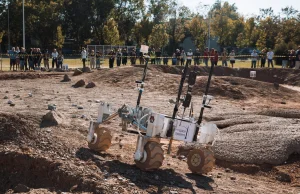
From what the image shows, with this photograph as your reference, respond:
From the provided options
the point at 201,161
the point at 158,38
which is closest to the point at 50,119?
the point at 201,161

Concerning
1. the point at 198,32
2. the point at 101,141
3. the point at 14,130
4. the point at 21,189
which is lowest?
the point at 21,189

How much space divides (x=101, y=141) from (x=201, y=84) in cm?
1423

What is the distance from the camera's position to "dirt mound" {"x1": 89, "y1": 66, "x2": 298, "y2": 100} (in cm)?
2266

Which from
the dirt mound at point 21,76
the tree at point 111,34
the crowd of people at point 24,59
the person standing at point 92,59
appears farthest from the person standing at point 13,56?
the tree at point 111,34

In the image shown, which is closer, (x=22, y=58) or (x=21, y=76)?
(x=21, y=76)

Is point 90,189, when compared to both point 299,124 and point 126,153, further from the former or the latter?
point 299,124

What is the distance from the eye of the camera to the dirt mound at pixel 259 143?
10508mm

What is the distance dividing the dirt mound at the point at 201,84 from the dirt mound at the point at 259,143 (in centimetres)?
939

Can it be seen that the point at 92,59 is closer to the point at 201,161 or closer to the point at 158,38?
the point at 201,161

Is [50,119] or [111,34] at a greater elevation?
[111,34]

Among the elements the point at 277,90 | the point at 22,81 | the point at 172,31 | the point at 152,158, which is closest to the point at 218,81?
the point at 277,90

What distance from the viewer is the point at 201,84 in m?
23.2

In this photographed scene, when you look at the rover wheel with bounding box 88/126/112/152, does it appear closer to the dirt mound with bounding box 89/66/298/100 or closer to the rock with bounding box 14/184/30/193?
the rock with bounding box 14/184/30/193

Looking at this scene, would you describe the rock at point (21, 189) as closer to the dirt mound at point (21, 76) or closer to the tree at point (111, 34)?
the dirt mound at point (21, 76)
